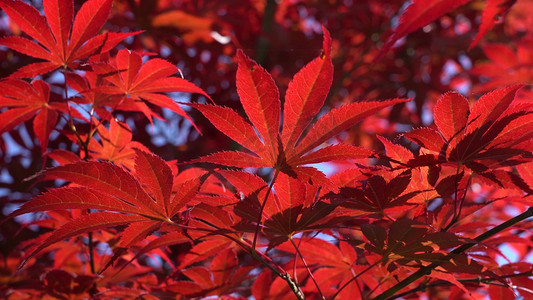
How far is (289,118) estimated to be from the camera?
584 millimetres

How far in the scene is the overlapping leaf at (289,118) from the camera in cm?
55

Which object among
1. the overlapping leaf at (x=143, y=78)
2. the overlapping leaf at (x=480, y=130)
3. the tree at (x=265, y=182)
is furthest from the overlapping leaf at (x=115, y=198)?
the overlapping leaf at (x=480, y=130)

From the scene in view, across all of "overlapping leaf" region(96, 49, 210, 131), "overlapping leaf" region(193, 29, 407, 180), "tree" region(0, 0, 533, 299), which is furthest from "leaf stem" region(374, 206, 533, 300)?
"overlapping leaf" region(96, 49, 210, 131)

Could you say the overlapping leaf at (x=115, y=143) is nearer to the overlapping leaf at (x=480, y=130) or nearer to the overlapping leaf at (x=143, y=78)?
the overlapping leaf at (x=143, y=78)

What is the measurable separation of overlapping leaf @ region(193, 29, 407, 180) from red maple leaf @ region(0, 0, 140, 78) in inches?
11.1

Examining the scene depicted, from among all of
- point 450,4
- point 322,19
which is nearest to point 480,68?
point 322,19

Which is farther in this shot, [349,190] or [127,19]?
[127,19]

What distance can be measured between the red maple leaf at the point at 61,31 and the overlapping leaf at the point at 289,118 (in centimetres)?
28

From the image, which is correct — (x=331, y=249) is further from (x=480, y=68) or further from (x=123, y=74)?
(x=480, y=68)

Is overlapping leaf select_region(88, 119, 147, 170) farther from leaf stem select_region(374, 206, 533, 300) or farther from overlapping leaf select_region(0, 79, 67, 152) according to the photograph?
leaf stem select_region(374, 206, 533, 300)

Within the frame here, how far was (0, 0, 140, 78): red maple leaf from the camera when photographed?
749 mm

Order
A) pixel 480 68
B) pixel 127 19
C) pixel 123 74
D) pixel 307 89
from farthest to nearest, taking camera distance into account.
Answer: pixel 480 68 < pixel 127 19 < pixel 123 74 < pixel 307 89

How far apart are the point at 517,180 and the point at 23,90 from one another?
2.63 ft

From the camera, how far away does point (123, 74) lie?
80cm
